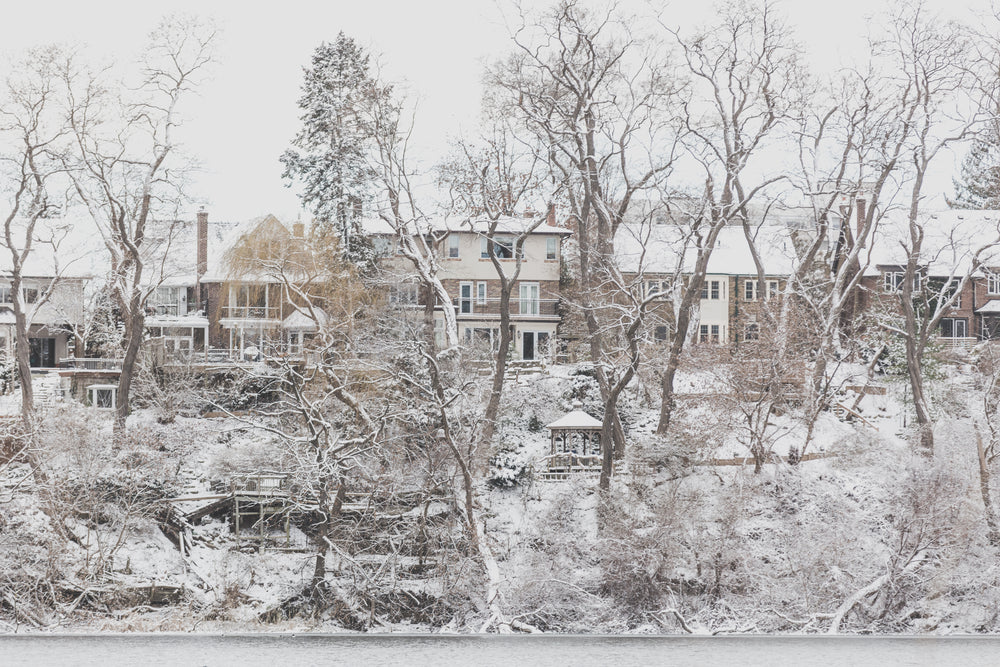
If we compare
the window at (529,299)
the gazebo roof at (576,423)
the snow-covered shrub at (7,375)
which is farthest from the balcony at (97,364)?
the gazebo roof at (576,423)

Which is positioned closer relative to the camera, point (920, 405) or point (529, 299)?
point (920, 405)

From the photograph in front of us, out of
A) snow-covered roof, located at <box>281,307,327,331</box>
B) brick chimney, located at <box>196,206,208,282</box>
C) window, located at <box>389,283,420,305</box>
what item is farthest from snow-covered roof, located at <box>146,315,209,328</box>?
window, located at <box>389,283,420,305</box>

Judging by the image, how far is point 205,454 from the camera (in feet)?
89.6

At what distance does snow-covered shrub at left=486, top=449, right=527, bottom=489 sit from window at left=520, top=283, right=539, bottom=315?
1441cm

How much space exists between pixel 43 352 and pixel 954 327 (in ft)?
134

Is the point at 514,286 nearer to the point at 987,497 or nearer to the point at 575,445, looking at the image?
the point at 575,445

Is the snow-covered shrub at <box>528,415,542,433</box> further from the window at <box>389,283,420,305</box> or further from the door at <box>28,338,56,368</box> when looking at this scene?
the door at <box>28,338,56,368</box>

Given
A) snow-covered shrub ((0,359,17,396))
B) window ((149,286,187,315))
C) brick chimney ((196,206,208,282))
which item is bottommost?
snow-covered shrub ((0,359,17,396))

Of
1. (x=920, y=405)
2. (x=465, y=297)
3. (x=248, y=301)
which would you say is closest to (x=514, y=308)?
(x=465, y=297)

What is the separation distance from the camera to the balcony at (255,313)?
1432 inches

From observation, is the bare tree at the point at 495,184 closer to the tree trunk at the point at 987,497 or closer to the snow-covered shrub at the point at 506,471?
the snow-covered shrub at the point at 506,471

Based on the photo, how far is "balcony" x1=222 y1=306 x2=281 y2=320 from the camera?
3636 centimetres

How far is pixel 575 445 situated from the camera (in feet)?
88.1

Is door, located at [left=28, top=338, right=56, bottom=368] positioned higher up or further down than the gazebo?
higher up
